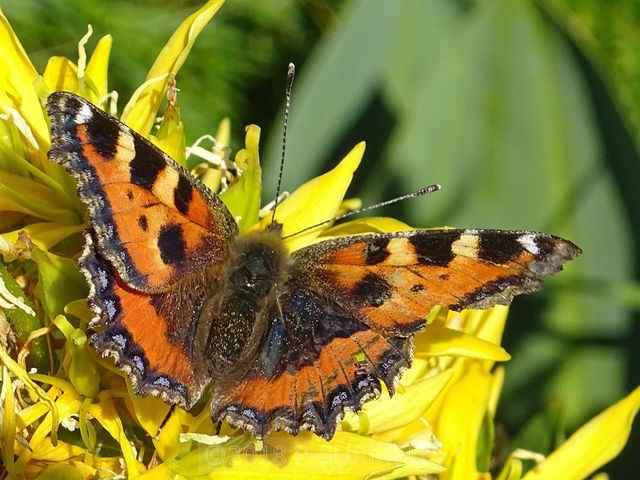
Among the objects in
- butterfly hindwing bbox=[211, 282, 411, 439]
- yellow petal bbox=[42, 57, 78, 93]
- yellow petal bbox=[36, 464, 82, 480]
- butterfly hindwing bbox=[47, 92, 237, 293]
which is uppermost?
yellow petal bbox=[42, 57, 78, 93]

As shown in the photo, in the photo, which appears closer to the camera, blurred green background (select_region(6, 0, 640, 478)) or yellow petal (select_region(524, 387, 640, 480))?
yellow petal (select_region(524, 387, 640, 480))

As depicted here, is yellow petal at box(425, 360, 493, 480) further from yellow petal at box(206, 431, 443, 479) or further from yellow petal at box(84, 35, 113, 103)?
yellow petal at box(84, 35, 113, 103)

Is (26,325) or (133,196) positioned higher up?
(133,196)

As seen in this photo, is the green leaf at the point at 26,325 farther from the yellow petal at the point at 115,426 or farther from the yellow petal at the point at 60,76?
the yellow petal at the point at 60,76

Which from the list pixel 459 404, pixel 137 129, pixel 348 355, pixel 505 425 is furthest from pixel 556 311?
pixel 137 129

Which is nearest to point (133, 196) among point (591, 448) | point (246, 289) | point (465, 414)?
point (246, 289)

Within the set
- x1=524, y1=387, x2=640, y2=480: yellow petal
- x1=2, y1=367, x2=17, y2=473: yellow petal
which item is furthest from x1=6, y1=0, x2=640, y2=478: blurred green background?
x1=2, y1=367, x2=17, y2=473: yellow petal

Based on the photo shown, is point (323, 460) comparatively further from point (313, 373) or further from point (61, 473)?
point (61, 473)
